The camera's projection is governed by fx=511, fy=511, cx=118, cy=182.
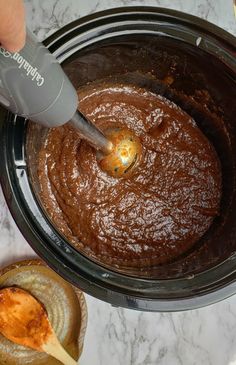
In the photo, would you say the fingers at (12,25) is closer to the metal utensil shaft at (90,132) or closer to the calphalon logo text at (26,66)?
the calphalon logo text at (26,66)

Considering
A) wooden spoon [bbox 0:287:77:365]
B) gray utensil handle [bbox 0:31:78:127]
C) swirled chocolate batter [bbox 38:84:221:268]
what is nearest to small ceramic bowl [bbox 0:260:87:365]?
wooden spoon [bbox 0:287:77:365]

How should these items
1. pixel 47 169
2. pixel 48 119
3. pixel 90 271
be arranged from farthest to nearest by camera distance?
1. pixel 47 169
2. pixel 90 271
3. pixel 48 119

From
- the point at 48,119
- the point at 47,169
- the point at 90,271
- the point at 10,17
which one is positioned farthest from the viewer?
the point at 47,169

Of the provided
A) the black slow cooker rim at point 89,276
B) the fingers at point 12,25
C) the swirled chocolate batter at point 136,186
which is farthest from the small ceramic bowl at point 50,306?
the fingers at point 12,25

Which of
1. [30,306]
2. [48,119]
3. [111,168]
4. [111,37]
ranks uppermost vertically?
[111,37]

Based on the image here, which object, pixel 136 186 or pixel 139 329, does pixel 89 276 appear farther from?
pixel 139 329

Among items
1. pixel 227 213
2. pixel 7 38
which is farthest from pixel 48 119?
pixel 227 213

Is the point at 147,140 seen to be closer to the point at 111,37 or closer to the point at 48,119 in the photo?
the point at 111,37
